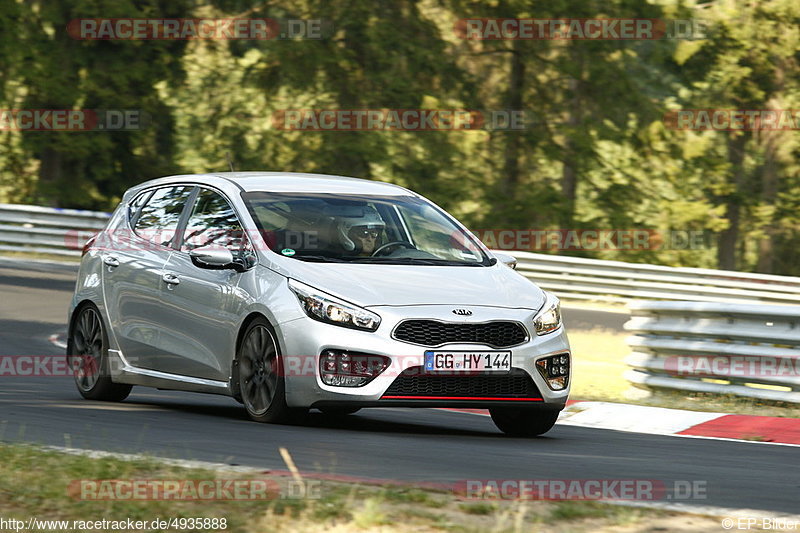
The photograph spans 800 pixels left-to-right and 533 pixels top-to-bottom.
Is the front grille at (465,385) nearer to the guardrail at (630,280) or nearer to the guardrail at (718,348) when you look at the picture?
the guardrail at (718,348)

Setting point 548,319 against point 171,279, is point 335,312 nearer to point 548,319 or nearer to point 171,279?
point 548,319

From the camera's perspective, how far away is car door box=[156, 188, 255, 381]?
357 inches

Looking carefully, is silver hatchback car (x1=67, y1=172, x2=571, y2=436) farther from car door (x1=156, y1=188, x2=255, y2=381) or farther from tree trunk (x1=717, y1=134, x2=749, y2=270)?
tree trunk (x1=717, y1=134, x2=749, y2=270)

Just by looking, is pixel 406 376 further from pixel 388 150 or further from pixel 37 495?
pixel 388 150

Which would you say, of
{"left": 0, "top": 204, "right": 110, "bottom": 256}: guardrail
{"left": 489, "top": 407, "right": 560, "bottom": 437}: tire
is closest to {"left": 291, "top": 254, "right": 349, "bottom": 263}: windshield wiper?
{"left": 489, "top": 407, "right": 560, "bottom": 437}: tire

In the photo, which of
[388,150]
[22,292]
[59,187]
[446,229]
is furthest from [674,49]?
[446,229]

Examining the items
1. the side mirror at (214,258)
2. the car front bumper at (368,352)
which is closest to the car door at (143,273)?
the side mirror at (214,258)

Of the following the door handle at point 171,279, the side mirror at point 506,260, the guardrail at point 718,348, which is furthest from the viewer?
the guardrail at point 718,348

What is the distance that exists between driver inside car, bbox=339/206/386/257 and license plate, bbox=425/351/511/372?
110cm

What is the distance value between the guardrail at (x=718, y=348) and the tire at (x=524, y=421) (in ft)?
10.6

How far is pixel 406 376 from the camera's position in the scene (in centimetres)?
837

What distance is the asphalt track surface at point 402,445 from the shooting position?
22.5 ft

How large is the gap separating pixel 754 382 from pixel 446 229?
11.5ft

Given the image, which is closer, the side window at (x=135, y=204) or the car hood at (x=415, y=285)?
the car hood at (x=415, y=285)
